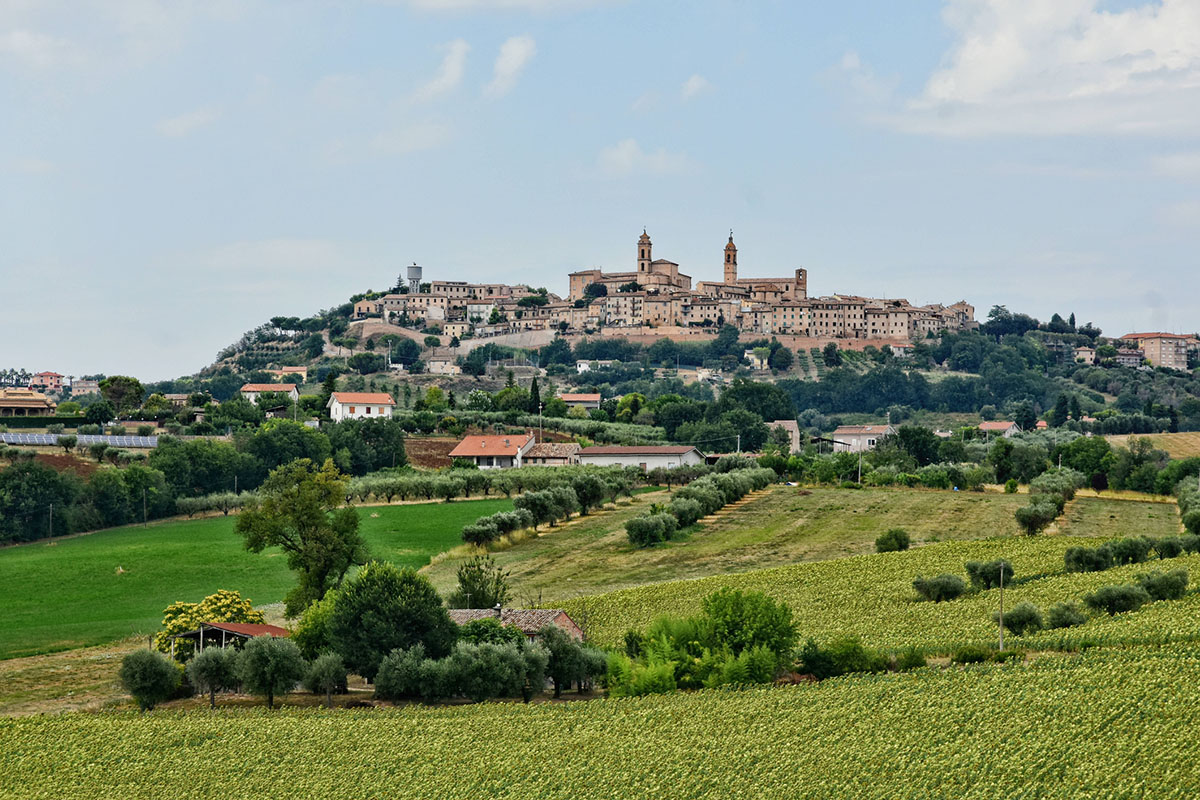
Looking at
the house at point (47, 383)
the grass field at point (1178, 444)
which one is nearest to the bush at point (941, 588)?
the grass field at point (1178, 444)

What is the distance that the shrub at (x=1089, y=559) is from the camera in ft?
123

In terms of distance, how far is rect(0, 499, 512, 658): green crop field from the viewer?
3744 cm

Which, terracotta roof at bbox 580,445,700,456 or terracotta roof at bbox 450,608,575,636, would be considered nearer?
terracotta roof at bbox 450,608,575,636

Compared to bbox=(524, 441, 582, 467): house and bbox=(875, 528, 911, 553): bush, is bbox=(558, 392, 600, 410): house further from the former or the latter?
bbox=(875, 528, 911, 553): bush

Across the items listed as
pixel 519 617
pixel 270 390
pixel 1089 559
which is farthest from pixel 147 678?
pixel 270 390

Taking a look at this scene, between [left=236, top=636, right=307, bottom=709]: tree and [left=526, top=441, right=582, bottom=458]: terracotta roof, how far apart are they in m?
47.9

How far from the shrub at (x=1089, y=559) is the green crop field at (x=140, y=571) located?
2230 cm

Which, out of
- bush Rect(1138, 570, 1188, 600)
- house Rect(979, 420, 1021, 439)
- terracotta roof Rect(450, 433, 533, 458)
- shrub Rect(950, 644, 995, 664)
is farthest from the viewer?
house Rect(979, 420, 1021, 439)

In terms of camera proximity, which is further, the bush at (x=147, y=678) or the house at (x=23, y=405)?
the house at (x=23, y=405)

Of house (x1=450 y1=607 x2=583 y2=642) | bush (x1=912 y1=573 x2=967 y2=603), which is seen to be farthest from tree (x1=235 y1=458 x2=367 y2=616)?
bush (x1=912 y1=573 x2=967 y2=603)

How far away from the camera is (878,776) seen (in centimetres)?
2114

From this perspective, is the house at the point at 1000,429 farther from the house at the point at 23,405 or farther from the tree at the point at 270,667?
the tree at the point at 270,667

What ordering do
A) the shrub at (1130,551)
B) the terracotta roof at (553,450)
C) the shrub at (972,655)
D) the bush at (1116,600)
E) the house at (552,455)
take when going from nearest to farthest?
the shrub at (972,655), the bush at (1116,600), the shrub at (1130,551), the house at (552,455), the terracotta roof at (553,450)

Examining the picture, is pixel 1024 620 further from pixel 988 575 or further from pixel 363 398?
pixel 363 398
